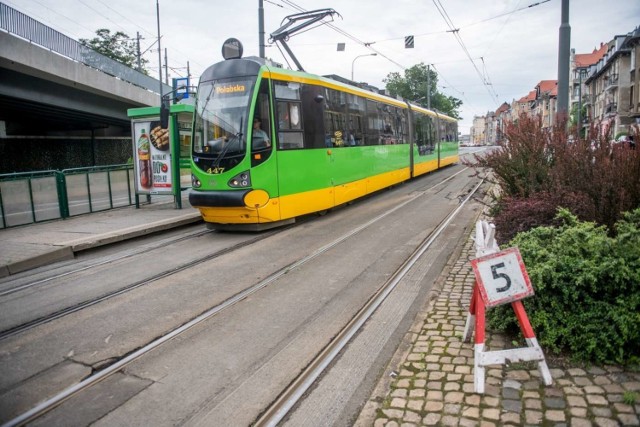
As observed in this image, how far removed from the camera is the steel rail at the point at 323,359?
11.7ft

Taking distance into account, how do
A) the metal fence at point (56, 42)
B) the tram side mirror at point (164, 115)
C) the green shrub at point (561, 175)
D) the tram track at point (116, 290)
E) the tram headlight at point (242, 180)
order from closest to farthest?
the tram track at point (116, 290) < the green shrub at point (561, 175) < the tram headlight at point (242, 180) < the tram side mirror at point (164, 115) < the metal fence at point (56, 42)

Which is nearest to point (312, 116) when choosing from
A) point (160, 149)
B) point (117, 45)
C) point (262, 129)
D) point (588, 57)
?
point (262, 129)

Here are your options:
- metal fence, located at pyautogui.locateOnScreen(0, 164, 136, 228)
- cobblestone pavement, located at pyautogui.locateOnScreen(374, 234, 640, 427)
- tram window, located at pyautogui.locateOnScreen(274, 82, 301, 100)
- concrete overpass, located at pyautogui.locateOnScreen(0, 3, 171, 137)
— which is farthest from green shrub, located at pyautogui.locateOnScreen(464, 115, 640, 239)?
concrete overpass, located at pyautogui.locateOnScreen(0, 3, 171, 137)

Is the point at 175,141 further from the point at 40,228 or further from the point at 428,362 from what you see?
the point at 428,362

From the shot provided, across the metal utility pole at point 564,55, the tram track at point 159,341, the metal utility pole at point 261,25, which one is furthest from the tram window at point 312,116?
the metal utility pole at point 261,25

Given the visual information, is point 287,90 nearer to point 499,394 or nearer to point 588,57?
point 499,394

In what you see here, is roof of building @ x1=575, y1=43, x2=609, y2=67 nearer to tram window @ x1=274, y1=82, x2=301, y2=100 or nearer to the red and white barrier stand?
tram window @ x1=274, y1=82, x2=301, y2=100

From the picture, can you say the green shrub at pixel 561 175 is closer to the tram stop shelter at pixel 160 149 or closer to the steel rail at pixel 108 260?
the steel rail at pixel 108 260

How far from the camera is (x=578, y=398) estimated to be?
3436 mm

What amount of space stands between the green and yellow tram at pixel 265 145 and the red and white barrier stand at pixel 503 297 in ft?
21.4

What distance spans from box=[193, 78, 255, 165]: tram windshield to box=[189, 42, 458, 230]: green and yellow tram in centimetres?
2

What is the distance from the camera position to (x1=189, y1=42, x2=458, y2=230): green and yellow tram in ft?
32.0

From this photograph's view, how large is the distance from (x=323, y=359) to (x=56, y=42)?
65.3 feet

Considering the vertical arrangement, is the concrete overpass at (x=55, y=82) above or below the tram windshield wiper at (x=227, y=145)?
above
